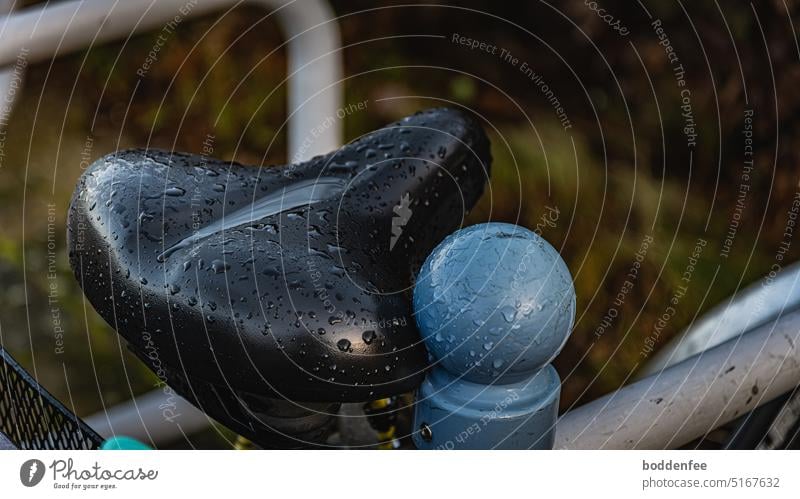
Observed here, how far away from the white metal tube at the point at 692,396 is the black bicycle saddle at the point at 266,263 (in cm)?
18

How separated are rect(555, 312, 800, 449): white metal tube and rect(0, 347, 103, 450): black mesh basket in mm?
393

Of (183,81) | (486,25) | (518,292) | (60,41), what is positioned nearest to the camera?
(518,292)

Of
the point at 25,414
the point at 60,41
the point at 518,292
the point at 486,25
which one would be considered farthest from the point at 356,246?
the point at 486,25

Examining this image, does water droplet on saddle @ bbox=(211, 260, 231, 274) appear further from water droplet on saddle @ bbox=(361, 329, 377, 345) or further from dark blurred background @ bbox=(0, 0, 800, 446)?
dark blurred background @ bbox=(0, 0, 800, 446)

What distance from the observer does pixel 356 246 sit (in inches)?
26.5

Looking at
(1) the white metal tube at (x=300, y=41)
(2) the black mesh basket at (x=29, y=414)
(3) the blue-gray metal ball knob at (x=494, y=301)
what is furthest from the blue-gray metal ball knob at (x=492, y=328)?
(1) the white metal tube at (x=300, y=41)

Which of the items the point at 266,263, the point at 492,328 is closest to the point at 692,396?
the point at 492,328

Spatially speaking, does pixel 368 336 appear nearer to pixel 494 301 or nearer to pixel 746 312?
pixel 494 301

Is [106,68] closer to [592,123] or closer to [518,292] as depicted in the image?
[592,123]

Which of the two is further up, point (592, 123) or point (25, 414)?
point (592, 123)

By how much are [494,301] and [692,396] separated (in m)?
0.26

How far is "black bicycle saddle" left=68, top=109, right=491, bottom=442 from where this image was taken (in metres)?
0.59
